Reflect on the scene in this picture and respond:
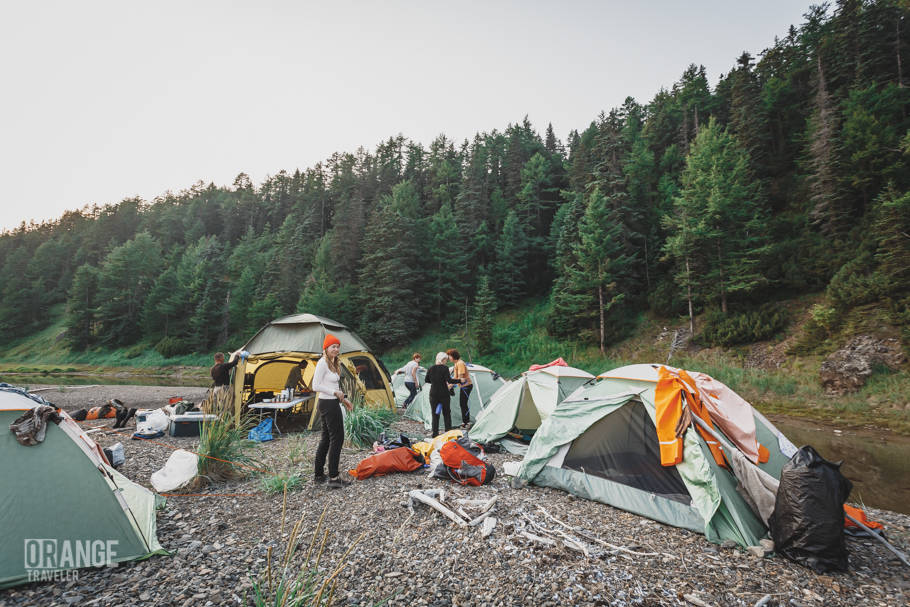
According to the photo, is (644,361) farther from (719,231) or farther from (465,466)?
(465,466)

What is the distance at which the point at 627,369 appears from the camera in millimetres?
5602

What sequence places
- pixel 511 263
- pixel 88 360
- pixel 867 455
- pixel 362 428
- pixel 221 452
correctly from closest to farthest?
pixel 221 452, pixel 362 428, pixel 867 455, pixel 511 263, pixel 88 360

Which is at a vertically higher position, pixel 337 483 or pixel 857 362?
pixel 337 483

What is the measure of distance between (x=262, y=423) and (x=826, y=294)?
22330mm

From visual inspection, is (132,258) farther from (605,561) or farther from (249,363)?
(605,561)

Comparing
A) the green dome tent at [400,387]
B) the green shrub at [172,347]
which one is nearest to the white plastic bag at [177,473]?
the green dome tent at [400,387]

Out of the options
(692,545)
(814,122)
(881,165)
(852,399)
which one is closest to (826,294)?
(852,399)

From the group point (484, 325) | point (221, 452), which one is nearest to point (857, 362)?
point (484, 325)

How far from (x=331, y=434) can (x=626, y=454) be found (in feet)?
13.4

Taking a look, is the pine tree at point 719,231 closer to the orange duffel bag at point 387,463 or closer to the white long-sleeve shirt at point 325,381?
the orange duffel bag at point 387,463

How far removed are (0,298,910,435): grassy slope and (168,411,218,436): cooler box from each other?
56.3ft

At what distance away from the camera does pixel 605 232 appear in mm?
23453

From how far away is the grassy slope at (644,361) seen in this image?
38.2 ft

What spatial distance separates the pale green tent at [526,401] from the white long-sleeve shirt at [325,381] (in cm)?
367
